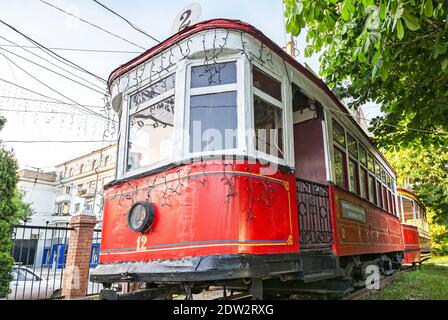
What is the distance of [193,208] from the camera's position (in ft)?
10.8

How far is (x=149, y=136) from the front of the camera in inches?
174

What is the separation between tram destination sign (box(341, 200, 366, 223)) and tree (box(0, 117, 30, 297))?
17.3 feet

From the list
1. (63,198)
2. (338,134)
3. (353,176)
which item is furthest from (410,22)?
(63,198)

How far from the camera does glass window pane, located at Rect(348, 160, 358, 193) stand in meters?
6.08

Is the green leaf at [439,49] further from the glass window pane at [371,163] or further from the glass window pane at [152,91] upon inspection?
the glass window pane at [371,163]

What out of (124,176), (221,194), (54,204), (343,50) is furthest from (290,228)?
(54,204)

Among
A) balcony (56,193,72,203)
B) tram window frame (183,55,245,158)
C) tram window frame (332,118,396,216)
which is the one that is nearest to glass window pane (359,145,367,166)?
tram window frame (332,118,396,216)

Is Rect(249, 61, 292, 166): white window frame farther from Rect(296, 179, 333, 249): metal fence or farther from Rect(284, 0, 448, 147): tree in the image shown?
Rect(284, 0, 448, 147): tree

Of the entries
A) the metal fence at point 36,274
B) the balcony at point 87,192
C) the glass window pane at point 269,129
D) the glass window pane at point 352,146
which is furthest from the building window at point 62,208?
the glass window pane at point 269,129

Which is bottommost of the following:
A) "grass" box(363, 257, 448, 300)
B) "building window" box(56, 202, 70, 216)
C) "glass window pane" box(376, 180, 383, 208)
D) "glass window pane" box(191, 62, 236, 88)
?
"grass" box(363, 257, 448, 300)

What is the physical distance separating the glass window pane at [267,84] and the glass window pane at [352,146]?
2723 mm

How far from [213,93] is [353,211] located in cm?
339

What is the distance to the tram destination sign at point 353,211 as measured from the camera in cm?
527

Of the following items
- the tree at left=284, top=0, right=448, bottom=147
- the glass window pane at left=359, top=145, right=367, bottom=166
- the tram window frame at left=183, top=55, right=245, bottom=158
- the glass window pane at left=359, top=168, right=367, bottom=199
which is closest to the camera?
the tree at left=284, top=0, right=448, bottom=147
